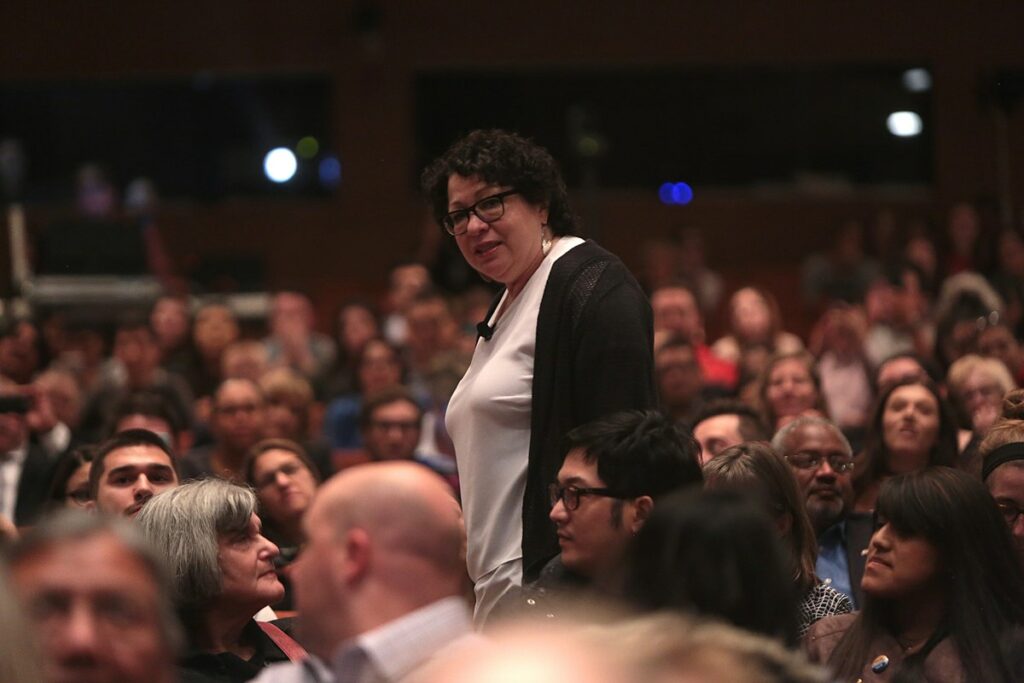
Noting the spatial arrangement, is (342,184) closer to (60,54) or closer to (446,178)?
(60,54)

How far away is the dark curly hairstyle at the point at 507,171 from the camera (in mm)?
2908

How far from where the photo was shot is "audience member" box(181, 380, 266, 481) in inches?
211

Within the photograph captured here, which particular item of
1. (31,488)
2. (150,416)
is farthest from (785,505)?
(150,416)

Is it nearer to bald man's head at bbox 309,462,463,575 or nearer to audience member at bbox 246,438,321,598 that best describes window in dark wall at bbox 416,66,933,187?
audience member at bbox 246,438,321,598

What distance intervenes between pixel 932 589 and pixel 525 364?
893 millimetres

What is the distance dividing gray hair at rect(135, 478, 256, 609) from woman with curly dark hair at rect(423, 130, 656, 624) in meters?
0.47

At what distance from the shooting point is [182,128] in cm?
1047

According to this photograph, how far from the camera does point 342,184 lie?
34.7 ft

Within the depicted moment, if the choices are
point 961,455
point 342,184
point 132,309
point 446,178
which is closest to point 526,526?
point 446,178

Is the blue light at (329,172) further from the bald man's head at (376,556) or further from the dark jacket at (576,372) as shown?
the bald man's head at (376,556)

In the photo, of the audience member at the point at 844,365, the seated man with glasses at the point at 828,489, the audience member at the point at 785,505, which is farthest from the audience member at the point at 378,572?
the audience member at the point at 844,365

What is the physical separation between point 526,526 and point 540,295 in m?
0.44

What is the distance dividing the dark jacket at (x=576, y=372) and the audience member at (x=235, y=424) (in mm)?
2670

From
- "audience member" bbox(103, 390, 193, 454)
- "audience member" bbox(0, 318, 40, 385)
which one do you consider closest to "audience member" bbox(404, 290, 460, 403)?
"audience member" bbox(103, 390, 193, 454)
